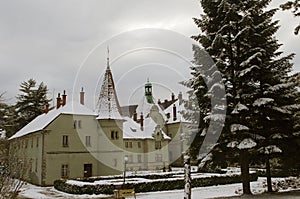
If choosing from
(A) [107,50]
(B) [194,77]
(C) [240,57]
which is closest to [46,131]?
(A) [107,50]

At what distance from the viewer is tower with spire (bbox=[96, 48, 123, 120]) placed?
31.2m

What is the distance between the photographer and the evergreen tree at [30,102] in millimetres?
51188

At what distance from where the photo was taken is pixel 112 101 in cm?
3189

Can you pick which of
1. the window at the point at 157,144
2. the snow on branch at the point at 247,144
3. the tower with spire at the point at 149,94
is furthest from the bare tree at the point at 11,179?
the tower with spire at the point at 149,94

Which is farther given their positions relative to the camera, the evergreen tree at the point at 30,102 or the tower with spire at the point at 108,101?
the evergreen tree at the point at 30,102

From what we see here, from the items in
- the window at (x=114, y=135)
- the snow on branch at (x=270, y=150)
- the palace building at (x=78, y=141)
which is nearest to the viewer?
the snow on branch at (x=270, y=150)

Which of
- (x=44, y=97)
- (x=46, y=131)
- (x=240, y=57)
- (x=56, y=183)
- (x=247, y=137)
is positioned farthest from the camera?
Answer: (x=44, y=97)

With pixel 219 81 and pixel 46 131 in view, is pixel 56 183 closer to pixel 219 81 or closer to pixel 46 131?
pixel 46 131

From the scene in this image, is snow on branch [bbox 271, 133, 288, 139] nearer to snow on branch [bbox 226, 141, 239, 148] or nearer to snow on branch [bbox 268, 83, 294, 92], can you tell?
snow on branch [bbox 226, 141, 239, 148]

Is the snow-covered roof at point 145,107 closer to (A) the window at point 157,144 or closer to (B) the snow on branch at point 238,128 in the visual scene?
(A) the window at point 157,144

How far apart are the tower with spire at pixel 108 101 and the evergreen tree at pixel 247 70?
16.6m

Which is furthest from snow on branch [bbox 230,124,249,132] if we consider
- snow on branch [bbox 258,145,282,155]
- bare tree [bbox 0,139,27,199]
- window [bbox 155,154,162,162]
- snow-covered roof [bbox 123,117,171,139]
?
window [bbox 155,154,162,162]

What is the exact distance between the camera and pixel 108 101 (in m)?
31.6

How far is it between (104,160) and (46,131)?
19.5ft
